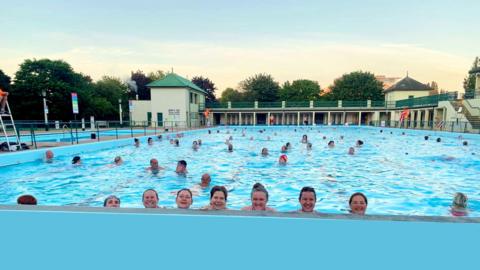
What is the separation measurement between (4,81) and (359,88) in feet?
178

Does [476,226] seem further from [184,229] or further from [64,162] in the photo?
[64,162]

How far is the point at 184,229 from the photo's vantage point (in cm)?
169

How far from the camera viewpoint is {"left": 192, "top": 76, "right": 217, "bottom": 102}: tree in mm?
60094

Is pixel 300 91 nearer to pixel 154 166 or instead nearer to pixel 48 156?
pixel 154 166

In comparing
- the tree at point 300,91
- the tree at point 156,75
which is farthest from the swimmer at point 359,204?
the tree at point 156,75

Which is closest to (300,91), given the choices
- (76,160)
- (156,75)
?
(156,75)

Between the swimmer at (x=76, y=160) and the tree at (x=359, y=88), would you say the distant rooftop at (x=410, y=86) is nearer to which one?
the tree at (x=359, y=88)

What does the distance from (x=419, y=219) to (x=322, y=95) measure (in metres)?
58.9

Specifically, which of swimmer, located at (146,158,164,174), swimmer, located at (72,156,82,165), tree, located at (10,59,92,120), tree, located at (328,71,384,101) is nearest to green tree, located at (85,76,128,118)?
tree, located at (10,59,92,120)

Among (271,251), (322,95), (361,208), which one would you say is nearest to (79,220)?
(271,251)

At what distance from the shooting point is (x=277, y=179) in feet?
29.2

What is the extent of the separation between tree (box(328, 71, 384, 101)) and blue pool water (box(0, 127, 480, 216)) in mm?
40424

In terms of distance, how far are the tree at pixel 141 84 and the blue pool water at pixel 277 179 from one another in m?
48.9

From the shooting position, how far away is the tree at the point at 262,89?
53406mm
